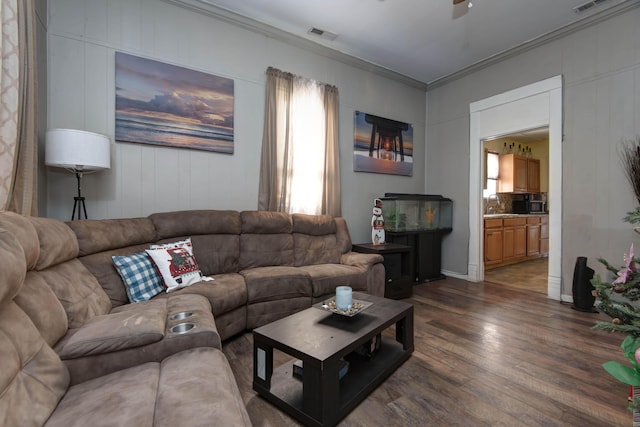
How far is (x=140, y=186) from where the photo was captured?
283 cm

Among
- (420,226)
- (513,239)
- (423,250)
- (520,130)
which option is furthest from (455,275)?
(520,130)

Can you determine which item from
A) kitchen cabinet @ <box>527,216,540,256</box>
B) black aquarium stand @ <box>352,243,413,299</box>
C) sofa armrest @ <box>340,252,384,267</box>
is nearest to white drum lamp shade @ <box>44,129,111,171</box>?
sofa armrest @ <box>340,252,384,267</box>

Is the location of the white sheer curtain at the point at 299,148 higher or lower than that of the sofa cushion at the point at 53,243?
higher

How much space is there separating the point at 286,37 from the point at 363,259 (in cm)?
274

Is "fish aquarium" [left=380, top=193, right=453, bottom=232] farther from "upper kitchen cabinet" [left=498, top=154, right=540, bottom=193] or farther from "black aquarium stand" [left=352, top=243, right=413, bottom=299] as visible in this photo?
"upper kitchen cabinet" [left=498, top=154, right=540, bottom=193]

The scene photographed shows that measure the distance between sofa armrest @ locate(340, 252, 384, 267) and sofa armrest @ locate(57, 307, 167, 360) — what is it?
2.07 meters

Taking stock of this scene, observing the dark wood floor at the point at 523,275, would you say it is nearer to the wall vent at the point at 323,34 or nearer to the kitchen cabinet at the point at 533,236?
the kitchen cabinet at the point at 533,236

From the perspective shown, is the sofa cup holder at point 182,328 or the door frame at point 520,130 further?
the door frame at point 520,130

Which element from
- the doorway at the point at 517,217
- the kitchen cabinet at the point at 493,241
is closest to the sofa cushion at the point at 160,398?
the doorway at the point at 517,217

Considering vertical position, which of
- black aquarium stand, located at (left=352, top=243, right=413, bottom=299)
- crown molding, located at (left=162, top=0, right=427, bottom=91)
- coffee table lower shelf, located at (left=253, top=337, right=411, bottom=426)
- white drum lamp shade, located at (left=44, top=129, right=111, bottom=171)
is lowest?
coffee table lower shelf, located at (left=253, top=337, right=411, bottom=426)

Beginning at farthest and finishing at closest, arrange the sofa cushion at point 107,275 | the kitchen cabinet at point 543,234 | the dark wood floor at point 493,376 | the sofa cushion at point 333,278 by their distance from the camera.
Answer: the kitchen cabinet at point 543,234 → the sofa cushion at point 333,278 → the sofa cushion at point 107,275 → the dark wood floor at point 493,376

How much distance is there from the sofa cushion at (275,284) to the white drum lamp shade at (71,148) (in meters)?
1.47

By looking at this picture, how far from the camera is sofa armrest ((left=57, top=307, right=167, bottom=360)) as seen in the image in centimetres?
117

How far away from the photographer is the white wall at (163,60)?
2.50m
